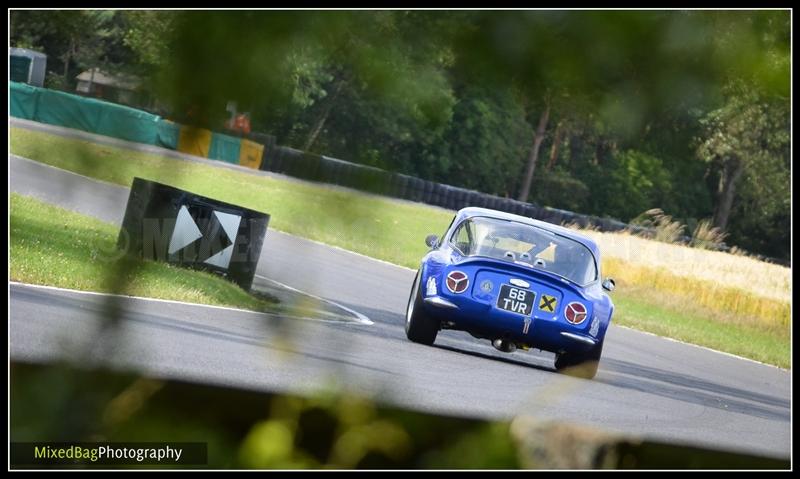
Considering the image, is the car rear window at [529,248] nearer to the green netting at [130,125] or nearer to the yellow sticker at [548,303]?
the yellow sticker at [548,303]

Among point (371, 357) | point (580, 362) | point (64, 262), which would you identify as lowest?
point (580, 362)

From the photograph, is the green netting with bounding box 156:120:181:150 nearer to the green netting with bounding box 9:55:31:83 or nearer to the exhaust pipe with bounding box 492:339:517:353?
the green netting with bounding box 9:55:31:83

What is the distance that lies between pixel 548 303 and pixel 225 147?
8092 millimetres

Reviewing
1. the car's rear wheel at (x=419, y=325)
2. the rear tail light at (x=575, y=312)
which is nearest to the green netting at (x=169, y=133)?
the rear tail light at (x=575, y=312)

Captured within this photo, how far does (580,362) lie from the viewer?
10430mm

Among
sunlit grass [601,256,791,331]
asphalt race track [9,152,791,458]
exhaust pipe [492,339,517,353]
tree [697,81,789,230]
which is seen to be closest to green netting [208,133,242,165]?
asphalt race track [9,152,791,458]

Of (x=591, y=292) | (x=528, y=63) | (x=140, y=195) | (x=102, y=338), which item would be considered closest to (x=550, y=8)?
(x=528, y=63)

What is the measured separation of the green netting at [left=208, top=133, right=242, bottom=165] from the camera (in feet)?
4.97

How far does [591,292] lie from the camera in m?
9.85

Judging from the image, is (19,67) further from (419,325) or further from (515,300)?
(419,325)

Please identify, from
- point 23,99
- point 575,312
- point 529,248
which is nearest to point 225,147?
point 23,99

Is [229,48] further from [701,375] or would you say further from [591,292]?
[701,375]

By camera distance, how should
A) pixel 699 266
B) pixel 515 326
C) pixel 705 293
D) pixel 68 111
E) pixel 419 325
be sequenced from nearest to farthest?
pixel 68 111
pixel 515 326
pixel 419 325
pixel 699 266
pixel 705 293

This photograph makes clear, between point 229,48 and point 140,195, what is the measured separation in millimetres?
199
